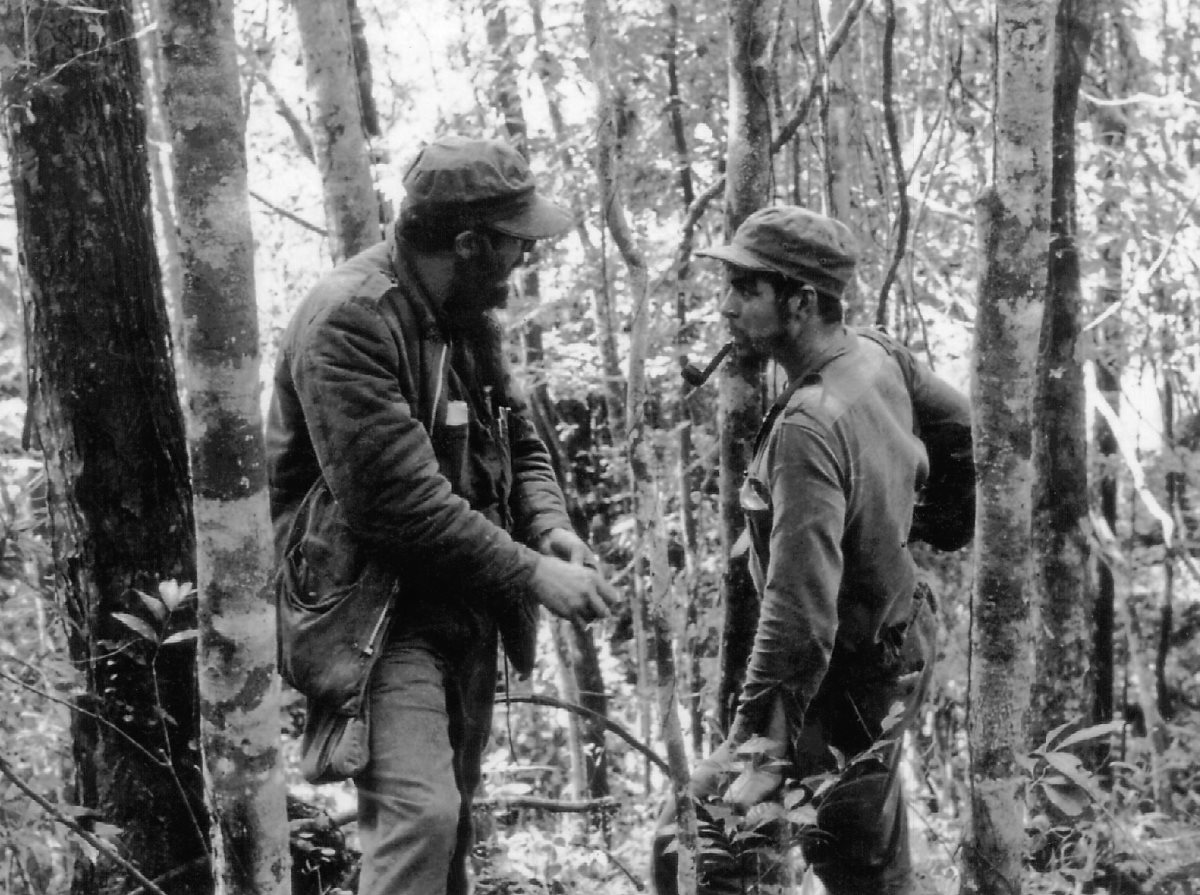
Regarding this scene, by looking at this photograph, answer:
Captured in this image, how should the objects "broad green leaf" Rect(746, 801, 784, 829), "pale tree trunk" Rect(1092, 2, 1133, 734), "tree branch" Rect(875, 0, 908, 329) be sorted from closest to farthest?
"broad green leaf" Rect(746, 801, 784, 829) < "tree branch" Rect(875, 0, 908, 329) < "pale tree trunk" Rect(1092, 2, 1133, 734)

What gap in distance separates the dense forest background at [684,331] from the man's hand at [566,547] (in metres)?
0.37

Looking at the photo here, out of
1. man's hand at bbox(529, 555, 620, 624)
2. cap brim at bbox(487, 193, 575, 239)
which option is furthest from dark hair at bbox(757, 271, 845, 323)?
man's hand at bbox(529, 555, 620, 624)

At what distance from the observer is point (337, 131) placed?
16.8 ft

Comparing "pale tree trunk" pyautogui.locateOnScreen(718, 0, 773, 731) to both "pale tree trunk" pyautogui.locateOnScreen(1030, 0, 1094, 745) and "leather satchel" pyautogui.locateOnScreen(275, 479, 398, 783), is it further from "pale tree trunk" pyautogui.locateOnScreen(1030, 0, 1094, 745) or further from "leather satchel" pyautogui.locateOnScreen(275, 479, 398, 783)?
"pale tree trunk" pyautogui.locateOnScreen(1030, 0, 1094, 745)

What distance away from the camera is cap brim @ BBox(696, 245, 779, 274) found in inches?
137

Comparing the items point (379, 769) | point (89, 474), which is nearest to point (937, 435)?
point (379, 769)

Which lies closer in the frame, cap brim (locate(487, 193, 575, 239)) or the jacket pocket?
cap brim (locate(487, 193, 575, 239))

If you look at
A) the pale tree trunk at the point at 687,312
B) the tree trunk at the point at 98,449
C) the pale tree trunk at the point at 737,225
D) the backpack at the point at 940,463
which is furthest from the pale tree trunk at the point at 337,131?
the pale tree trunk at the point at 687,312

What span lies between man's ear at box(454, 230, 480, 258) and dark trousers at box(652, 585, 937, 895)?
161 centimetres

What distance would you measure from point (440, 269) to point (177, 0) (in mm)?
914

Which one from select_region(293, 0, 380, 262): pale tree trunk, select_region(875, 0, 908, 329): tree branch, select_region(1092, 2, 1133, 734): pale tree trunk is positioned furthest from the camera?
select_region(1092, 2, 1133, 734): pale tree trunk

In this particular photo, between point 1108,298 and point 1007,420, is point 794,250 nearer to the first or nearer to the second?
point 1007,420

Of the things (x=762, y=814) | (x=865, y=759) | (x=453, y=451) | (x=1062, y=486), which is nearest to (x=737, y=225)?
(x=453, y=451)

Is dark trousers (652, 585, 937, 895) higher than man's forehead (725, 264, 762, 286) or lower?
lower
